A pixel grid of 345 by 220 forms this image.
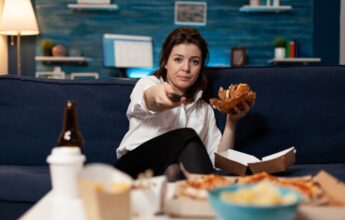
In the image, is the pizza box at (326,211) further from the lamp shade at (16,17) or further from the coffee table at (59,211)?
the lamp shade at (16,17)

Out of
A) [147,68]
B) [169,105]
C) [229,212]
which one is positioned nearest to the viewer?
[229,212]

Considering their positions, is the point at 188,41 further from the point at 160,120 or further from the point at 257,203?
the point at 257,203

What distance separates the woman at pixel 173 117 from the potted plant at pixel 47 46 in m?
2.69

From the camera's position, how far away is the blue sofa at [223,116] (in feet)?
6.95

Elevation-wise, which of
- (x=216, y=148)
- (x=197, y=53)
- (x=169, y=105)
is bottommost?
(x=216, y=148)

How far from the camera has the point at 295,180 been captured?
3.51 ft

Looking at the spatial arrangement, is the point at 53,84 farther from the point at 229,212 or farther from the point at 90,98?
the point at 229,212

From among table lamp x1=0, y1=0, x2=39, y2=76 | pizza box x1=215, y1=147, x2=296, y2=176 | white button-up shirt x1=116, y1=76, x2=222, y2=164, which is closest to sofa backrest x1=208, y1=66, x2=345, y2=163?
white button-up shirt x1=116, y1=76, x2=222, y2=164

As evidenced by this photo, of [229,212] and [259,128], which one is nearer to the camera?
[229,212]

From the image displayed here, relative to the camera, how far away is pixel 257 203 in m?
0.80

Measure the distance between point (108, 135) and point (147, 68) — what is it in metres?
2.56

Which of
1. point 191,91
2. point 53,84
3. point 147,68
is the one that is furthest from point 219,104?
point 147,68

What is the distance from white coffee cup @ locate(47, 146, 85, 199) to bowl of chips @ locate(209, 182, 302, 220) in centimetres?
35

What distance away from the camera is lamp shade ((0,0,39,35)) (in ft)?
12.3
